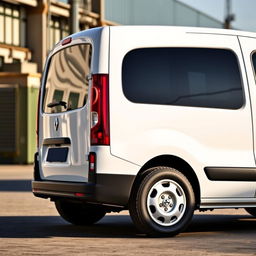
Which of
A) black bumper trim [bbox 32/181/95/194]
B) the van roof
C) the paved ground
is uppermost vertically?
the van roof

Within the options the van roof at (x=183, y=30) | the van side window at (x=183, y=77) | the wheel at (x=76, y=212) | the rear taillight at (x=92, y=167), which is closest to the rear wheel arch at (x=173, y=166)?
the rear taillight at (x=92, y=167)

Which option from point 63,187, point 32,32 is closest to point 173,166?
point 63,187

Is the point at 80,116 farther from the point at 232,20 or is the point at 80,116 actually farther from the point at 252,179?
the point at 232,20

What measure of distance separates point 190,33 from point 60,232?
2.51 meters

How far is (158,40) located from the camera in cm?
948

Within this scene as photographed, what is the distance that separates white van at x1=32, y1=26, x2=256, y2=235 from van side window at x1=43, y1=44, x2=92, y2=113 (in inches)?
0.8

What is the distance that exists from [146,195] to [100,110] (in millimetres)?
954

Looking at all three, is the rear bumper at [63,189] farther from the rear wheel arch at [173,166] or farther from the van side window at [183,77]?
the van side window at [183,77]

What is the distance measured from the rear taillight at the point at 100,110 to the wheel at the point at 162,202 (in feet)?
1.99

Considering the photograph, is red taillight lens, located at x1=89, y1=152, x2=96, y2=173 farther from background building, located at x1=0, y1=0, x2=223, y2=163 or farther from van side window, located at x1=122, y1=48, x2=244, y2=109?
background building, located at x1=0, y1=0, x2=223, y2=163

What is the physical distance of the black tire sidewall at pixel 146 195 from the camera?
9.18m

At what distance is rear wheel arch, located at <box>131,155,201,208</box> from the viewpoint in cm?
923

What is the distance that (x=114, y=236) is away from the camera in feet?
31.4

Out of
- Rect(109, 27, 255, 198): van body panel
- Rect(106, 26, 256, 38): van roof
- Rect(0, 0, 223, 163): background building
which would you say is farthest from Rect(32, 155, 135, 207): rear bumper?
Rect(0, 0, 223, 163): background building
